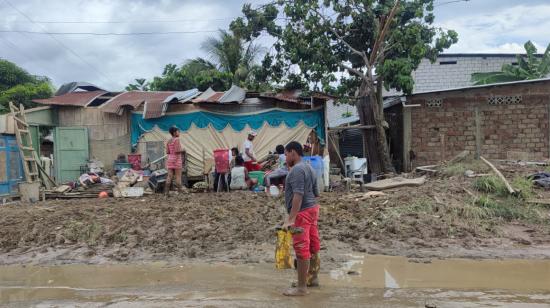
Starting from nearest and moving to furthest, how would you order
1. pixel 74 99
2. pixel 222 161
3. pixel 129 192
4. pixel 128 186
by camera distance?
pixel 129 192
pixel 222 161
pixel 128 186
pixel 74 99

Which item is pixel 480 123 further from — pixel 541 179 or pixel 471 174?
pixel 541 179

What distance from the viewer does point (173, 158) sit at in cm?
Result: 1177

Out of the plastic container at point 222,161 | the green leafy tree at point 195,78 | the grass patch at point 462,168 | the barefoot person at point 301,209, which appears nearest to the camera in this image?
the barefoot person at point 301,209

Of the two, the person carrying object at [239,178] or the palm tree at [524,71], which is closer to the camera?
the person carrying object at [239,178]

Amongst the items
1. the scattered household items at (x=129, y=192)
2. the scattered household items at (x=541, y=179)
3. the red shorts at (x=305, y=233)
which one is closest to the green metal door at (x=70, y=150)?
the scattered household items at (x=129, y=192)

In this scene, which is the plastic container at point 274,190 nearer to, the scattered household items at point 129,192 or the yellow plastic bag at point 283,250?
the scattered household items at point 129,192

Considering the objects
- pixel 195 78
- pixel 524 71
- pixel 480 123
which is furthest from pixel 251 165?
pixel 524 71

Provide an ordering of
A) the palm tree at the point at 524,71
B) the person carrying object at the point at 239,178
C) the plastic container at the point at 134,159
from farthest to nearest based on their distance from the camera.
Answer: the palm tree at the point at 524,71 < the plastic container at the point at 134,159 < the person carrying object at the point at 239,178

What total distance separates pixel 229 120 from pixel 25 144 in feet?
18.4

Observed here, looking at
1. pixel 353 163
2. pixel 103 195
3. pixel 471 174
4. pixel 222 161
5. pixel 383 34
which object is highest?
pixel 383 34

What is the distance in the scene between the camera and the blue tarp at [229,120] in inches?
562

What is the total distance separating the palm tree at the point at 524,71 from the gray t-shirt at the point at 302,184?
59.3ft

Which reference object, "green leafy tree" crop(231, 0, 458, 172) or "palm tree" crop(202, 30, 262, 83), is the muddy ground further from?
"palm tree" crop(202, 30, 262, 83)

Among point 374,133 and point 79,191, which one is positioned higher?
point 374,133
